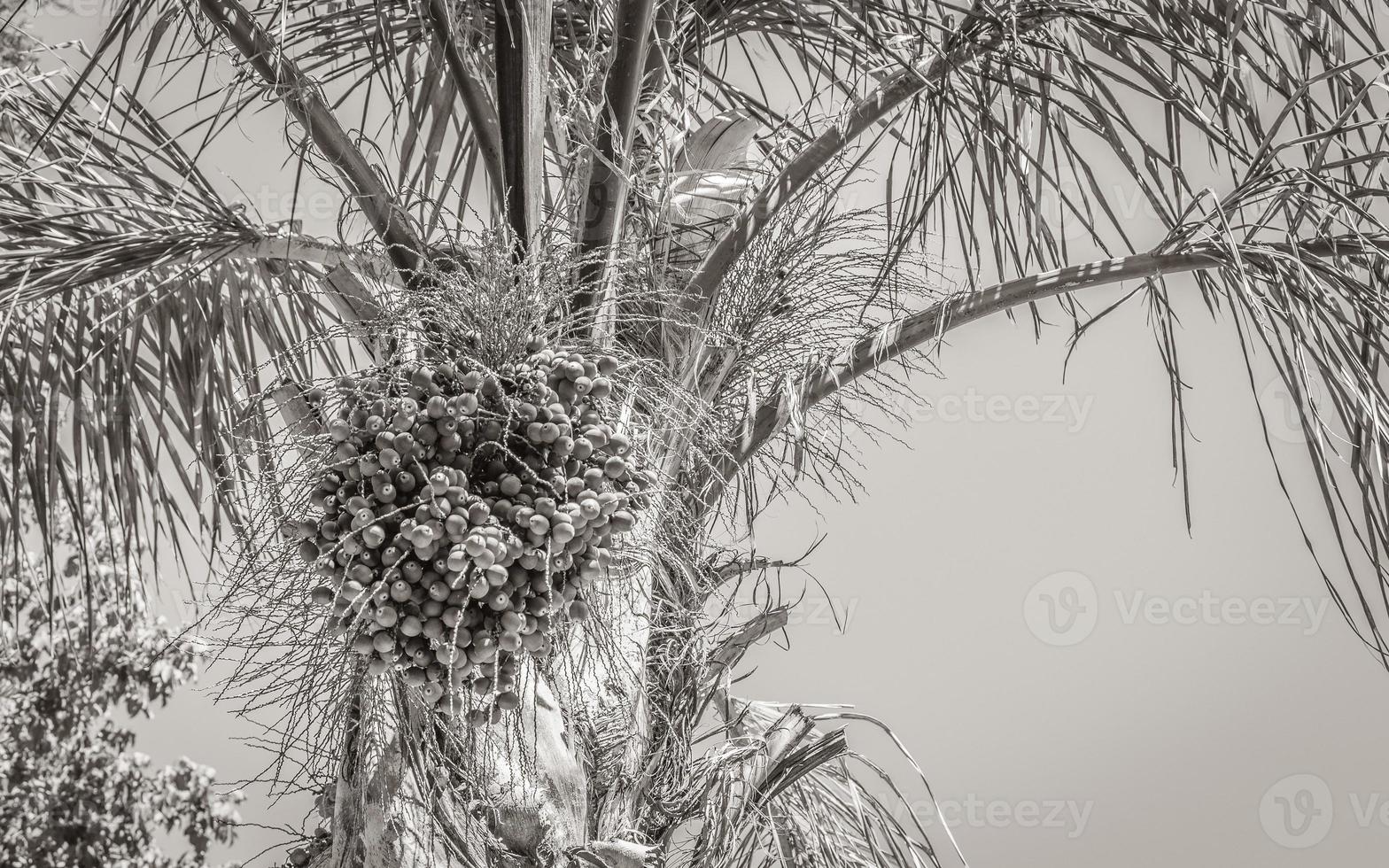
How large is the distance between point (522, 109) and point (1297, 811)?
1266 cm

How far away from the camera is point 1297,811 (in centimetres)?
1255

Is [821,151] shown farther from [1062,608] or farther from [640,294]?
[1062,608]

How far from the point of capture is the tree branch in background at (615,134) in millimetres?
2412

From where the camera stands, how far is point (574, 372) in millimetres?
1938

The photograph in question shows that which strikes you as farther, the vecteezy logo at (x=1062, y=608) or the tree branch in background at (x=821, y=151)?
the vecteezy logo at (x=1062, y=608)

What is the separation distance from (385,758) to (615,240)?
1057 millimetres

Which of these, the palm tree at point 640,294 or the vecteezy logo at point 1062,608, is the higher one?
the vecteezy logo at point 1062,608

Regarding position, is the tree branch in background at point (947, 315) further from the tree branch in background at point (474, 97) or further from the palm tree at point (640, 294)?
the tree branch in background at point (474, 97)
